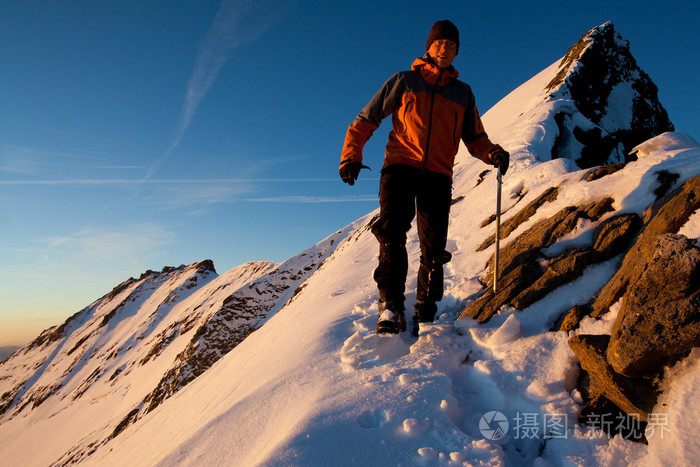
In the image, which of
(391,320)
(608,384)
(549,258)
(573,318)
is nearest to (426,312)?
(391,320)

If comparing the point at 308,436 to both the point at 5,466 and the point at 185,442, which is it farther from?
the point at 5,466

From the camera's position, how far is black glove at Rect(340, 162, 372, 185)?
391 cm

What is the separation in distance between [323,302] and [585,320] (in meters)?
4.70

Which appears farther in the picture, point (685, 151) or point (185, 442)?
point (685, 151)

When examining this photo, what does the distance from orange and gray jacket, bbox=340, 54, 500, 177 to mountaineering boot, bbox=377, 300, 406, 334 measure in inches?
63.7

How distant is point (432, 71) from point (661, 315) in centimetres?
311

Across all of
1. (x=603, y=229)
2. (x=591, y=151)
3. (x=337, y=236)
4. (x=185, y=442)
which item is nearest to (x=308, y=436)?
(x=185, y=442)

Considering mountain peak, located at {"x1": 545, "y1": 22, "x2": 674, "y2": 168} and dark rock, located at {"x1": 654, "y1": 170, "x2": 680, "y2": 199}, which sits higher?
mountain peak, located at {"x1": 545, "y1": 22, "x2": 674, "y2": 168}

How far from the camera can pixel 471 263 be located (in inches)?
218

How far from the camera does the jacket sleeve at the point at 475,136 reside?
4348 millimetres

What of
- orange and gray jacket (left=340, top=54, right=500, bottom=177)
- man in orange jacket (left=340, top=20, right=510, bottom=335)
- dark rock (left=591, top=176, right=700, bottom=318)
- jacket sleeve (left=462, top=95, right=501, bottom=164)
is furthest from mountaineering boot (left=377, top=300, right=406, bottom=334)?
jacket sleeve (left=462, top=95, right=501, bottom=164)

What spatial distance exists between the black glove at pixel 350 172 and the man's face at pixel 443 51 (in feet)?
4.87

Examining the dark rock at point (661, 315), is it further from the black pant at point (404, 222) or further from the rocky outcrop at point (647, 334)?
the black pant at point (404, 222)

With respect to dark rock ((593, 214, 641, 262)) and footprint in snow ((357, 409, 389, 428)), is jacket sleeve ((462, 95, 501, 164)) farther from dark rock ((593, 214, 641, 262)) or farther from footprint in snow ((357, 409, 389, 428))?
footprint in snow ((357, 409, 389, 428))
